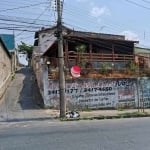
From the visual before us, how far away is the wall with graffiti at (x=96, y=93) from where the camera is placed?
1115 inches

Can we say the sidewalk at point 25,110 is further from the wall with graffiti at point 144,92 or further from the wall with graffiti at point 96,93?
the wall with graffiti at point 144,92

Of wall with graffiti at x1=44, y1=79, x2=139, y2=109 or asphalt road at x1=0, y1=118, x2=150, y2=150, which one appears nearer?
→ asphalt road at x1=0, y1=118, x2=150, y2=150

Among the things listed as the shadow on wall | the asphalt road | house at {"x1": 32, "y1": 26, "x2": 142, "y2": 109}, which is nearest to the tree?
the shadow on wall

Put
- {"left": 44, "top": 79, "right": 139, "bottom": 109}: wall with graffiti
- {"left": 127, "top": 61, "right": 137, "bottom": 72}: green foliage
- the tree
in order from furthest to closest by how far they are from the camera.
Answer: the tree → {"left": 127, "top": 61, "right": 137, "bottom": 72}: green foliage → {"left": 44, "top": 79, "right": 139, "bottom": 109}: wall with graffiti

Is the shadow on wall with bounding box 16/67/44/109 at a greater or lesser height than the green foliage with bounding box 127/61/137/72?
lesser

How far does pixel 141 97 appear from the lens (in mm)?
30719

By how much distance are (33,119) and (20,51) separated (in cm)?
5624

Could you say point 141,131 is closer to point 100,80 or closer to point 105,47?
point 100,80

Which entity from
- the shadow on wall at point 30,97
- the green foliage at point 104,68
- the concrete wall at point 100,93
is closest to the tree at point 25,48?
the shadow on wall at point 30,97

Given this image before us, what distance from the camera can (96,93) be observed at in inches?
1151

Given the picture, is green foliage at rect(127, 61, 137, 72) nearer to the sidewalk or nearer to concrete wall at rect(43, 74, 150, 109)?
concrete wall at rect(43, 74, 150, 109)

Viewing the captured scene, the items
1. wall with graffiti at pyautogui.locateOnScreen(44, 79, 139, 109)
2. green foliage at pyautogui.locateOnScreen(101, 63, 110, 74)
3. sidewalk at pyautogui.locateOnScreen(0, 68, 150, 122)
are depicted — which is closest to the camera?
sidewalk at pyautogui.locateOnScreen(0, 68, 150, 122)

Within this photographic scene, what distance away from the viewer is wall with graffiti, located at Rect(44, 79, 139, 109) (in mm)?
28312

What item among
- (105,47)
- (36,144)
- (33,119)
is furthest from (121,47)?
(36,144)
